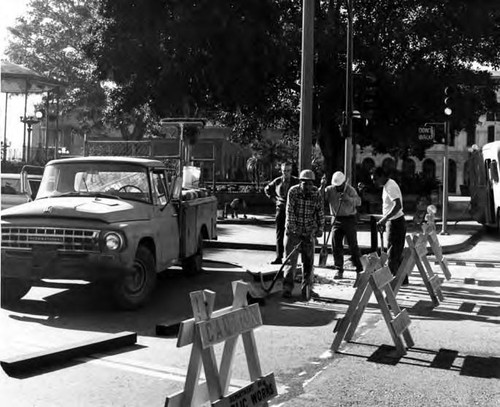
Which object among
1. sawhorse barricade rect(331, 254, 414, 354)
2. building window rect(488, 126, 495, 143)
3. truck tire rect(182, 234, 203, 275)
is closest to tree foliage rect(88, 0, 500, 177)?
truck tire rect(182, 234, 203, 275)

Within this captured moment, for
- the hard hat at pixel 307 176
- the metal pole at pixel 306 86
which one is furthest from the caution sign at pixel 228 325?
the metal pole at pixel 306 86

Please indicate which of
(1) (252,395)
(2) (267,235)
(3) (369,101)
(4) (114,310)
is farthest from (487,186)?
(1) (252,395)

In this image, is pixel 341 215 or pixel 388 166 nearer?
pixel 388 166

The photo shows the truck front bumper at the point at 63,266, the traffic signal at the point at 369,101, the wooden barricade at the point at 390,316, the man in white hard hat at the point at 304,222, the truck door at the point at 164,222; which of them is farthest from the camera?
the traffic signal at the point at 369,101

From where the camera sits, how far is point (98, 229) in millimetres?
8023

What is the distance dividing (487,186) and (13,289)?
18.0 m

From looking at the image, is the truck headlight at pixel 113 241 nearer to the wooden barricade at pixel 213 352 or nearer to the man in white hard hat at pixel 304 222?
the man in white hard hat at pixel 304 222

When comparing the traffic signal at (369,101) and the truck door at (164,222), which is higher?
the traffic signal at (369,101)

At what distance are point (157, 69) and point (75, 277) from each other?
21.3 m

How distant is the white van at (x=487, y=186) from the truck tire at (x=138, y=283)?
1562 centimetres

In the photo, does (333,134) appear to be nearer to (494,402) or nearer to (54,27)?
(54,27)

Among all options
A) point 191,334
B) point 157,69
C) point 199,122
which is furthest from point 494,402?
point 157,69

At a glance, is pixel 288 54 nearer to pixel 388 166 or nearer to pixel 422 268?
pixel 388 166

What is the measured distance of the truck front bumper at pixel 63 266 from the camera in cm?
795
